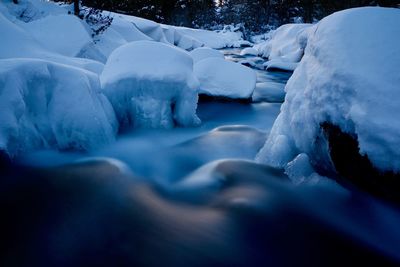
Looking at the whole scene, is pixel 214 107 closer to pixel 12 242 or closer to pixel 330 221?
pixel 330 221

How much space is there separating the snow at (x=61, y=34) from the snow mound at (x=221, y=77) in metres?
2.78

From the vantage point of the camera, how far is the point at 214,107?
23.0ft

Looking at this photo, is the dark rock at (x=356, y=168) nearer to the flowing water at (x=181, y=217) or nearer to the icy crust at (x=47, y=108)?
the flowing water at (x=181, y=217)

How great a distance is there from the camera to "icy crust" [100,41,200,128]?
15.3 feet

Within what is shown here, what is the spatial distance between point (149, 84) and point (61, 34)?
3.70 m

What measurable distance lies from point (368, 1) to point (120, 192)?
29654 millimetres

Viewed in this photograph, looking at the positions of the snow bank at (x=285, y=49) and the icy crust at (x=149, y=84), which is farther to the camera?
the snow bank at (x=285, y=49)

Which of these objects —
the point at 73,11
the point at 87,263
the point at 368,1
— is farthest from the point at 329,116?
the point at 368,1

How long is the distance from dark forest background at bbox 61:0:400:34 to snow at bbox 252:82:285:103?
1160 cm

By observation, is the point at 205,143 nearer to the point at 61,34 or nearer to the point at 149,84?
the point at 149,84

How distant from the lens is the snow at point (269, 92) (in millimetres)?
8398

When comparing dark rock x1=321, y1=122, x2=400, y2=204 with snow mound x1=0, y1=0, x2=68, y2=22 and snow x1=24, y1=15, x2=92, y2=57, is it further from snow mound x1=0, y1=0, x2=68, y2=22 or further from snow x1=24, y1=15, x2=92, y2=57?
snow mound x1=0, y1=0, x2=68, y2=22

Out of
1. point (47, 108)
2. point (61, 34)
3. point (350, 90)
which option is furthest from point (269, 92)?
point (47, 108)

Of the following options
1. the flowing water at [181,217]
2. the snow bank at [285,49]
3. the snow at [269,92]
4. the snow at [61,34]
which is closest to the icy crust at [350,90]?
the flowing water at [181,217]
